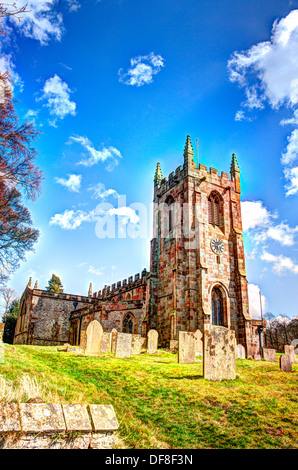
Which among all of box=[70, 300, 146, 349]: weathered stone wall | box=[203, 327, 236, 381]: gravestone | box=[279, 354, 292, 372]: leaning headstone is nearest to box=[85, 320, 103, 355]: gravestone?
box=[203, 327, 236, 381]: gravestone

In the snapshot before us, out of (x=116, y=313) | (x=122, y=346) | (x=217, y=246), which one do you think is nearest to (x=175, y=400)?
(x=122, y=346)

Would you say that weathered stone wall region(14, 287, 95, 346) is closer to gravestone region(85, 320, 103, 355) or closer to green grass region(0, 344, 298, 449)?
gravestone region(85, 320, 103, 355)

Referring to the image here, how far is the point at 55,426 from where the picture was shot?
139 inches

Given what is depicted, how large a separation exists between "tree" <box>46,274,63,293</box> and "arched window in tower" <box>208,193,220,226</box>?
25.5 metres

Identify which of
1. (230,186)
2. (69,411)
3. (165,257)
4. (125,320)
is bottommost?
(69,411)

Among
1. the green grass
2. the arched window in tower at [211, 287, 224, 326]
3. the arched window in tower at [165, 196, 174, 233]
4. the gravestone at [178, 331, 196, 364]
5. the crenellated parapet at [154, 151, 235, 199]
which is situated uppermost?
the crenellated parapet at [154, 151, 235, 199]

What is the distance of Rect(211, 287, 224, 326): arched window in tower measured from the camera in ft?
77.3

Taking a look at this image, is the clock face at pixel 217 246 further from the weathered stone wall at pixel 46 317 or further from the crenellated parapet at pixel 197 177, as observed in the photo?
the weathered stone wall at pixel 46 317

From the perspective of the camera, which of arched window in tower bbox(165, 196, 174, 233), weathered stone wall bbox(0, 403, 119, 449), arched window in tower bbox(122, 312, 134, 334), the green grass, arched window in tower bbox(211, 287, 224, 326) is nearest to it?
weathered stone wall bbox(0, 403, 119, 449)

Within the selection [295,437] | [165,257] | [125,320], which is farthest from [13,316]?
[295,437]
